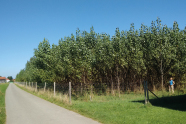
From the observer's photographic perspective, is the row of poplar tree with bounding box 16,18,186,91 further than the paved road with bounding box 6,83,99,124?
Yes

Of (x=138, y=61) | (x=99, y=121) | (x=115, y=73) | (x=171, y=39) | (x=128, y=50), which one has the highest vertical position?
(x=171, y=39)

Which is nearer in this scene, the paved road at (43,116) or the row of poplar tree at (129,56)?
the paved road at (43,116)

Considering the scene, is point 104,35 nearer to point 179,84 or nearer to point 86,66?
point 86,66

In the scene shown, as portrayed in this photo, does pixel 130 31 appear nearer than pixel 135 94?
No

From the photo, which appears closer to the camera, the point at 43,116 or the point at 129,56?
the point at 43,116

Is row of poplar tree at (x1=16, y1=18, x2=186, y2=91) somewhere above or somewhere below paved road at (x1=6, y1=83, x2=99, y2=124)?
above

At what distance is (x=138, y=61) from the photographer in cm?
2081

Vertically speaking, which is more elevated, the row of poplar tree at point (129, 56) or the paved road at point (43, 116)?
the row of poplar tree at point (129, 56)

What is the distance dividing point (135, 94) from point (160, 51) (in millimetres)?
7679

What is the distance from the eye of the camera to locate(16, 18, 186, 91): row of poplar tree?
775 inches

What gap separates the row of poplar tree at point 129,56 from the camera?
19677 millimetres

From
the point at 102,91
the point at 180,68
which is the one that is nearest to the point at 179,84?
the point at 180,68

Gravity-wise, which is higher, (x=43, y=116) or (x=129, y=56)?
(x=129, y=56)

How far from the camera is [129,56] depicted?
2091 cm
